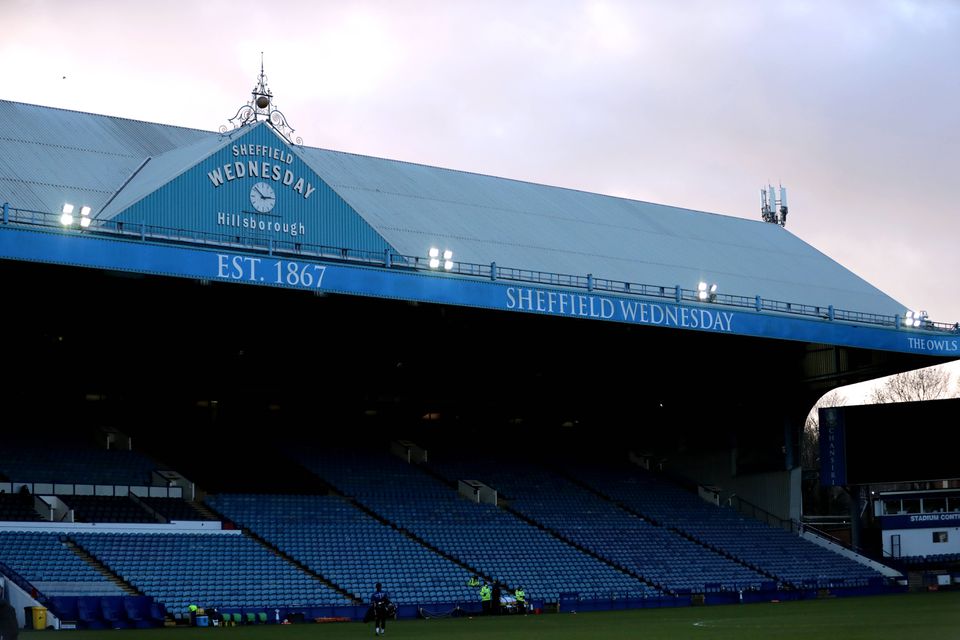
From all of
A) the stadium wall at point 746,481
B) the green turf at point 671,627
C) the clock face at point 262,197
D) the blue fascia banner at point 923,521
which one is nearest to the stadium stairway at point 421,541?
the green turf at point 671,627

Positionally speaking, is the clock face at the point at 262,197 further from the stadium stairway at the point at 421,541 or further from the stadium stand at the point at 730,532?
the stadium stand at the point at 730,532

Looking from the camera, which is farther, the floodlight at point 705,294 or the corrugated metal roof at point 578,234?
the corrugated metal roof at point 578,234

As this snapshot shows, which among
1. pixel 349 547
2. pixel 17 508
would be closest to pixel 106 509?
pixel 17 508

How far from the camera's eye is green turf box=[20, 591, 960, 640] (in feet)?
89.4

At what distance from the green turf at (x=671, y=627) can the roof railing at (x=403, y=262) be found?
1149 cm

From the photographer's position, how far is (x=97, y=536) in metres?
38.6

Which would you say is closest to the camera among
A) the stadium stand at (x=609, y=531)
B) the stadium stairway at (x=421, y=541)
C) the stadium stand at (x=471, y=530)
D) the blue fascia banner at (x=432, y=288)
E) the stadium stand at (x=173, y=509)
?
the blue fascia banner at (x=432, y=288)

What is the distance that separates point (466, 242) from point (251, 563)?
15378 mm

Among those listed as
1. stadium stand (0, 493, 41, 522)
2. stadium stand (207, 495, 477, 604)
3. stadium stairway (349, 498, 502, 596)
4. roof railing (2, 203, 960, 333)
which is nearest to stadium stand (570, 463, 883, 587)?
roof railing (2, 203, 960, 333)

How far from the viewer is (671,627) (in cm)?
3102

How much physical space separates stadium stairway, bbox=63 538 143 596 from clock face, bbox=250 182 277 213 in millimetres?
11805

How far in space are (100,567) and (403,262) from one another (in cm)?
1372

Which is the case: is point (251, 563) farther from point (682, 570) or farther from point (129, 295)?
point (682, 570)

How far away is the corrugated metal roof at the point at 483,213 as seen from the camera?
42.6m
